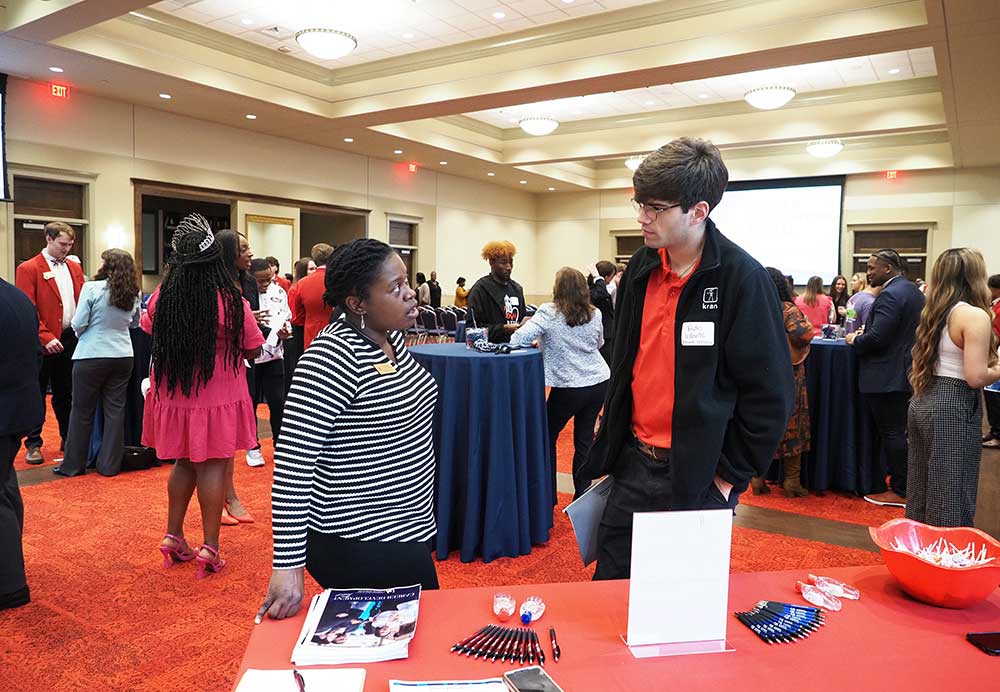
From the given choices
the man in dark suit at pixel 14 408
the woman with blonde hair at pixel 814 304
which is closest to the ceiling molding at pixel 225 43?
the man in dark suit at pixel 14 408

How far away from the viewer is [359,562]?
1.58 m

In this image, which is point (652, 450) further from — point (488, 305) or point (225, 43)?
point (225, 43)

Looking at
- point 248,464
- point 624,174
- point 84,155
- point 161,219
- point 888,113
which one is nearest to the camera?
point 248,464

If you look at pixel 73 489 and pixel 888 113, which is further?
pixel 888 113

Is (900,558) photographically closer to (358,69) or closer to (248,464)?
(248,464)

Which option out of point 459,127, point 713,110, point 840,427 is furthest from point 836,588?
point 459,127

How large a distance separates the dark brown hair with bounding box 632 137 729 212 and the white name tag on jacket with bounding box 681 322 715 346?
0.85ft

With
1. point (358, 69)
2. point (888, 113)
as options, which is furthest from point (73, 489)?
point (888, 113)

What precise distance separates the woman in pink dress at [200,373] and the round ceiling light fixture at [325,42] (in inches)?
191

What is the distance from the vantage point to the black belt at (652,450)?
1.73 metres

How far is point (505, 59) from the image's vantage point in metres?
8.42

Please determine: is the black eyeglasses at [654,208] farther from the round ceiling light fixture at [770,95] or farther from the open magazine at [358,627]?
the round ceiling light fixture at [770,95]

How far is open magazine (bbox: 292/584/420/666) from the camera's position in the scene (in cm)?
113

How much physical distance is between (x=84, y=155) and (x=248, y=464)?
597cm
